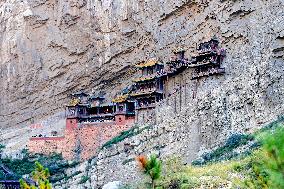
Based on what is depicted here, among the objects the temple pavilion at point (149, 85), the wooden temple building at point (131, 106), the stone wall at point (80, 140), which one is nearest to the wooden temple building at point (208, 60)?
the wooden temple building at point (131, 106)

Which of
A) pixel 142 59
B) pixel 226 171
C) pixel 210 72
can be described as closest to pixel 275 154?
pixel 226 171

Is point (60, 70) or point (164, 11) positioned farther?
point (60, 70)

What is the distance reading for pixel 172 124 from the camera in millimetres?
29812

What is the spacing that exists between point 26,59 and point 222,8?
17914 mm

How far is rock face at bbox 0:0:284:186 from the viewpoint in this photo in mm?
27906

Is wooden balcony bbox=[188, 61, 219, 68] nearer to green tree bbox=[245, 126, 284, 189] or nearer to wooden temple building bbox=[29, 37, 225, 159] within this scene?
wooden temple building bbox=[29, 37, 225, 159]

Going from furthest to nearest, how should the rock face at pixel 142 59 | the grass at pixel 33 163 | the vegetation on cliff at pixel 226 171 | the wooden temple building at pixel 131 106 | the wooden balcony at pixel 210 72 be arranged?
the grass at pixel 33 163 < the wooden temple building at pixel 131 106 < the wooden balcony at pixel 210 72 < the rock face at pixel 142 59 < the vegetation on cliff at pixel 226 171

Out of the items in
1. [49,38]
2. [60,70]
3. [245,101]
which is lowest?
[245,101]

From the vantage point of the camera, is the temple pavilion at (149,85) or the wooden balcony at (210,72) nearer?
the wooden balcony at (210,72)

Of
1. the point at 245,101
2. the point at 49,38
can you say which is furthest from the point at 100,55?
the point at 245,101

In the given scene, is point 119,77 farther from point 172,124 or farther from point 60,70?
point 172,124

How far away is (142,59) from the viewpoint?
38750 mm

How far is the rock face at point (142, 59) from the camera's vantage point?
27906 mm

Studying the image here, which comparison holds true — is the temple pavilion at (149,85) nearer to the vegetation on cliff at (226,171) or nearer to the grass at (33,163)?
the grass at (33,163)
